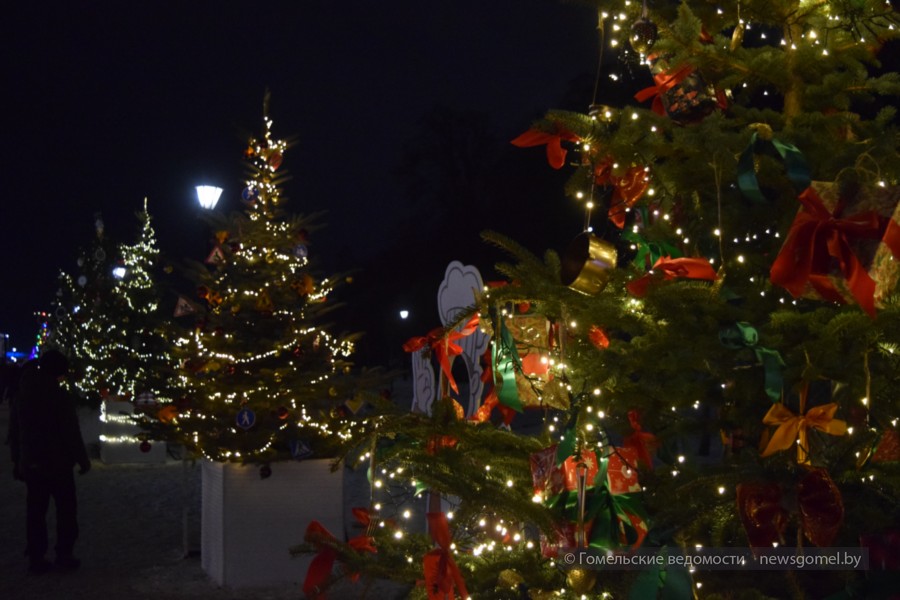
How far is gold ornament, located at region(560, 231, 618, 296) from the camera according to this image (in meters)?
3.11

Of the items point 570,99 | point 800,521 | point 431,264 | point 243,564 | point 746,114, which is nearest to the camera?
point 800,521

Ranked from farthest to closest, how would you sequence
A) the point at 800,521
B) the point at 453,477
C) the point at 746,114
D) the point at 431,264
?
1. the point at 431,264
2. the point at 746,114
3. the point at 453,477
4. the point at 800,521

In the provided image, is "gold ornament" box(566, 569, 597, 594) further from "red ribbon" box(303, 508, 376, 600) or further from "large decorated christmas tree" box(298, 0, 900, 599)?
"red ribbon" box(303, 508, 376, 600)

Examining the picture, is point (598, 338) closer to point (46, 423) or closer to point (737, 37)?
point (737, 37)

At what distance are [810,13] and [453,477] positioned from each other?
2038 millimetres

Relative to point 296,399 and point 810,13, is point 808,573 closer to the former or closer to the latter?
point 810,13

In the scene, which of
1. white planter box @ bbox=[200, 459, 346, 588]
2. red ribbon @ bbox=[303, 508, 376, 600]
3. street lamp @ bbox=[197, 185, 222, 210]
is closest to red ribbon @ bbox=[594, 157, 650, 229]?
red ribbon @ bbox=[303, 508, 376, 600]

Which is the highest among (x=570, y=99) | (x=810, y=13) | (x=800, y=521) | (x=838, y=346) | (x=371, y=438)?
(x=570, y=99)

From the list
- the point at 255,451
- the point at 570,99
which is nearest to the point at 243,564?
the point at 255,451

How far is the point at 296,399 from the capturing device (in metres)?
7.51

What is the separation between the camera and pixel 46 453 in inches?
319

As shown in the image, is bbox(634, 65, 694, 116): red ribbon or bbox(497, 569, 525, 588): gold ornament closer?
bbox(497, 569, 525, 588): gold ornament

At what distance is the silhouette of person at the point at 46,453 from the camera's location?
8086mm

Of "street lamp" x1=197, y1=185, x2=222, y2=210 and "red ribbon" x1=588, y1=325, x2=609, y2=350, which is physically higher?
"street lamp" x1=197, y1=185, x2=222, y2=210
